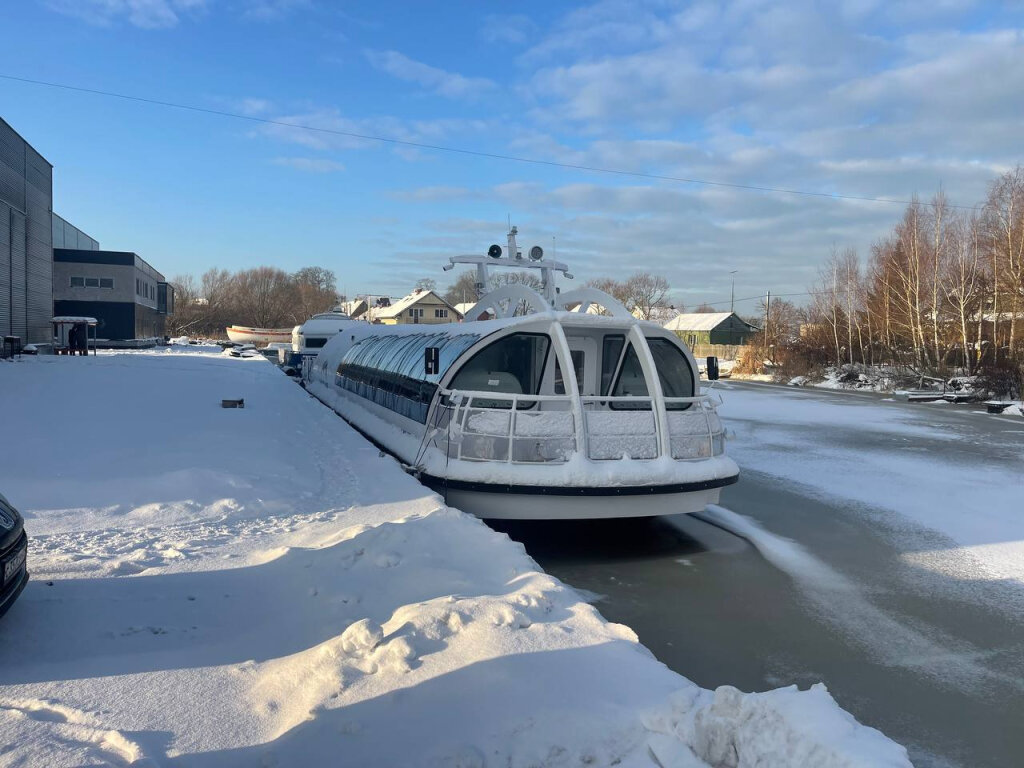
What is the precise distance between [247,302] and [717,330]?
77917 mm

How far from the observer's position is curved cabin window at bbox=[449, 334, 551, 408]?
9.26 meters

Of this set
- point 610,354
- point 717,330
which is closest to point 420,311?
point 717,330

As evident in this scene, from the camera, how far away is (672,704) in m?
3.55

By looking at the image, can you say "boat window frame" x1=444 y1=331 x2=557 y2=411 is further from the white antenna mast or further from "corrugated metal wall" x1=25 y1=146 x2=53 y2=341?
"corrugated metal wall" x1=25 y1=146 x2=53 y2=341

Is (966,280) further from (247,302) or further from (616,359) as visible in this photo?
(247,302)

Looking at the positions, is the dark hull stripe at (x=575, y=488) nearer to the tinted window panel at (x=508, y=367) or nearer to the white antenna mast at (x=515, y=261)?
the tinted window panel at (x=508, y=367)

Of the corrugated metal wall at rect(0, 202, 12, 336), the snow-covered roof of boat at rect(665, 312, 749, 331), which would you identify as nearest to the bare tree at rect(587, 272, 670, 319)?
the snow-covered roof of boat at rect(665, 312, 749, 331)

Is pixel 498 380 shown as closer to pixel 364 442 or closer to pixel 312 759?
Result: pixel 364 442

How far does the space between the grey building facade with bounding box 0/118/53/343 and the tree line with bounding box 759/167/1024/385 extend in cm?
4529

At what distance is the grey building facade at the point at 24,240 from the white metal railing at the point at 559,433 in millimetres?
34716

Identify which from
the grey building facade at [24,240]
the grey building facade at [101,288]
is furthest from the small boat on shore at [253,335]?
the grey building facade at [24,240]

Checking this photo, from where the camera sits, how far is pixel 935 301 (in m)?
40.8

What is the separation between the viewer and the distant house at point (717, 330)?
268 feet

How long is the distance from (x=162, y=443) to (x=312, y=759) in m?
8.58
